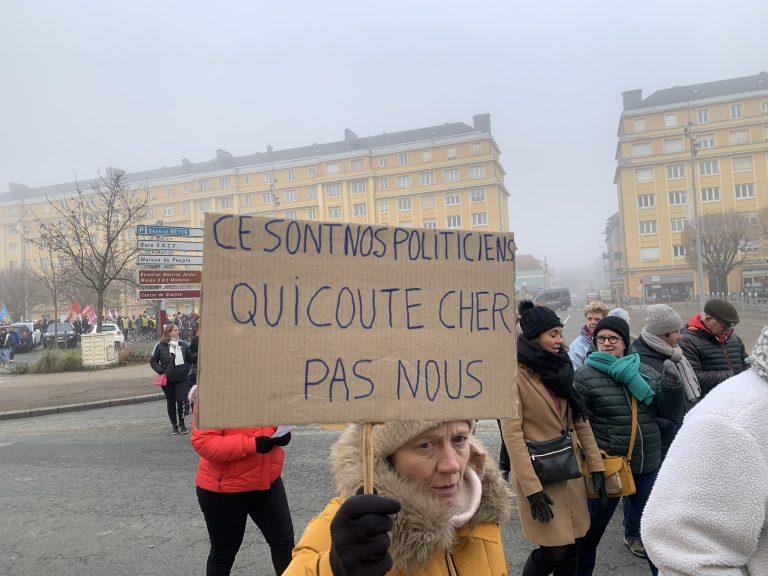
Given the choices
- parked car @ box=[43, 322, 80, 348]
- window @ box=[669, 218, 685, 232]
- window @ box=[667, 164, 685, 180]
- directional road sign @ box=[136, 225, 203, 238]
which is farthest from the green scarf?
window @ box=[667, 164, 685, 180]

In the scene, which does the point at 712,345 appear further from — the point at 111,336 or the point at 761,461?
the point at 111,336

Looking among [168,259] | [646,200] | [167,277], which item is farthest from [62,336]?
[646,200]

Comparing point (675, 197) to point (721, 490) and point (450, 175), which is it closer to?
point (450, 175)

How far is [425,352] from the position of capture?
1535 millimetres

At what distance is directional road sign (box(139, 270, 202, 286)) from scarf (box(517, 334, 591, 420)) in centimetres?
1202

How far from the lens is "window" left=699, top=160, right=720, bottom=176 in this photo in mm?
55188

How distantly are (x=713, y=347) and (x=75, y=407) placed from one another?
39.7 ft

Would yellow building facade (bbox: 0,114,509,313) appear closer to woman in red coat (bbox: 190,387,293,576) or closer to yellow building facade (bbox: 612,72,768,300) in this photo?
yellow building facade (bbox: 612,72,768,300)

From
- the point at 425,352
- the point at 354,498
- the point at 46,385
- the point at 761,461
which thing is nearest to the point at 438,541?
the point at 354,498

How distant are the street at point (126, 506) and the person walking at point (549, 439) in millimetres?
931

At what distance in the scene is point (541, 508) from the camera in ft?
9.47

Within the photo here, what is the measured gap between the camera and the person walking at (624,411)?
3324 millimetres

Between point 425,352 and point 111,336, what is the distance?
2078cm

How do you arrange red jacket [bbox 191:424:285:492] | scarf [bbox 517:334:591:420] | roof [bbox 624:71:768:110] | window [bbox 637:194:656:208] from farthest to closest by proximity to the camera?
1. roof [bbox 624:71:768:110]
2. window [bbox 637:194:656:208]
3. scarf [bbox 517:334:591:420]
4. red jacket [bbox 191:424:285:492]
